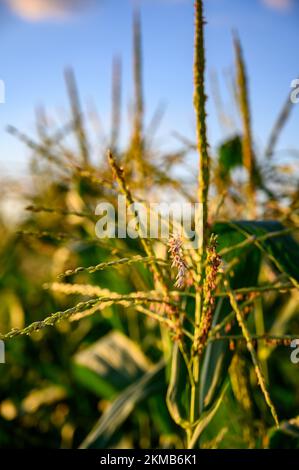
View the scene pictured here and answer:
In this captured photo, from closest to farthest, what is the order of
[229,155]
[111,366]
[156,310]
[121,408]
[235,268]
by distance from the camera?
1. [156,310]
2. [235,268]
3. [121,408]
4. [229,155]
5. [111,366]

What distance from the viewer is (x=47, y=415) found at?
2469 mm

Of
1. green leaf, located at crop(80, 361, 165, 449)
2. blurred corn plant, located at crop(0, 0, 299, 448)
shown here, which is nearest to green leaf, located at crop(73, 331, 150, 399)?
blurred corn plant, located at crop(0, 0, 299, 448)

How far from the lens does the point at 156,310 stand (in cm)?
81

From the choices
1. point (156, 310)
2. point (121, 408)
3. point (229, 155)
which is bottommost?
point (121, 408)

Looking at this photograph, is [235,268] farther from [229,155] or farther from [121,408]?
[229,155]

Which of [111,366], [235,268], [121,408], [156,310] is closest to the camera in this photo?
[156,310]

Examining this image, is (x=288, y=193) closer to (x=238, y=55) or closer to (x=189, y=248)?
(x=238, y=55)

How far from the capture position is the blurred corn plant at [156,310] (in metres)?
0.79

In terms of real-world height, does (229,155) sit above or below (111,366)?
above

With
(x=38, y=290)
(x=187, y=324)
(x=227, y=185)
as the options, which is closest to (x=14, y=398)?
(x=38, y=290)

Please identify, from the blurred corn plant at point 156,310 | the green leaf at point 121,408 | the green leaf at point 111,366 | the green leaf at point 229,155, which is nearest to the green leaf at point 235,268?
the blurred corn plant at point 156,310

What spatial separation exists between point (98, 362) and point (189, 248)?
118 centimetres

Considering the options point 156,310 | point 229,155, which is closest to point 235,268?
point 156,310

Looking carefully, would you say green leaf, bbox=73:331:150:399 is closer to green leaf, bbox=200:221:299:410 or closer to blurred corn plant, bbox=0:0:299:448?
blurred corn plant, bbox=0:0:299:448
